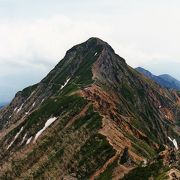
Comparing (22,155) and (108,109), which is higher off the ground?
(108,109)

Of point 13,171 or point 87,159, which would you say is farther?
point 13,171

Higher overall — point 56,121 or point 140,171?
point 56,121

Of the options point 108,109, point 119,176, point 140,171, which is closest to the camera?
point 140,171

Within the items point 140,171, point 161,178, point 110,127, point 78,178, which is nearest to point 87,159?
point 78,178

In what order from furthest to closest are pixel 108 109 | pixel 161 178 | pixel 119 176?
pixel 108 109 → pixel 119 176 → pixel 161 178

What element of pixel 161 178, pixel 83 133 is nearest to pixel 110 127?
→ pixel 83 133

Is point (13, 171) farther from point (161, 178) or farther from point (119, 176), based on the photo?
point (161, 178)

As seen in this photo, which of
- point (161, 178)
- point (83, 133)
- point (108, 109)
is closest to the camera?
point (161, 178)

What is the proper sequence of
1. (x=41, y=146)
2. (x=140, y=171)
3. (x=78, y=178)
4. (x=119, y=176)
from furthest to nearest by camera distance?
(x=41, y=146) → (x=78, y=178) → (x=119, y=176) → (x=140, y=171)

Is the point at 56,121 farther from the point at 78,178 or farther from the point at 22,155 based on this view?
the point at 78,178
